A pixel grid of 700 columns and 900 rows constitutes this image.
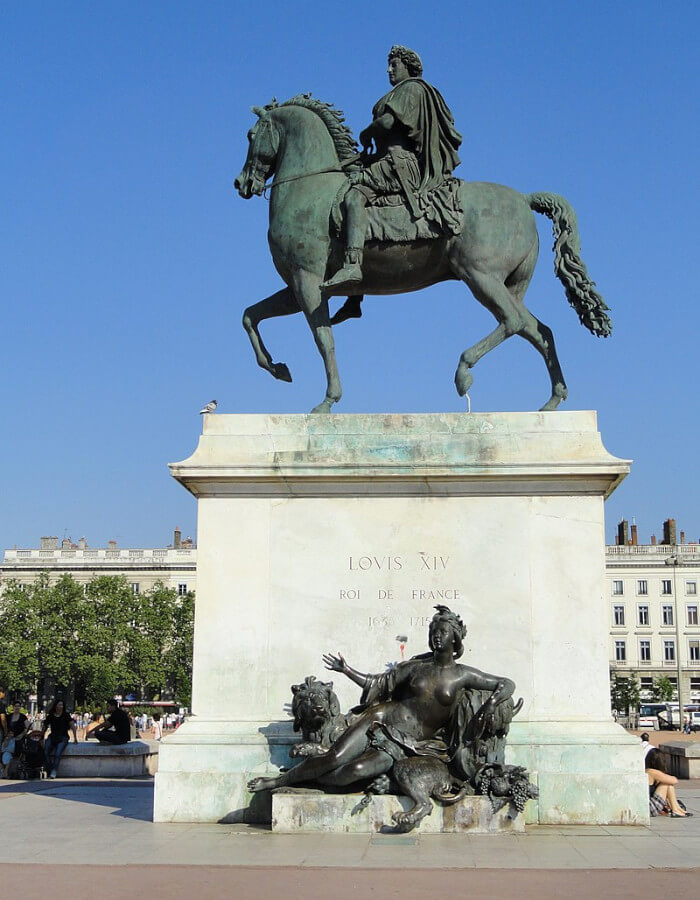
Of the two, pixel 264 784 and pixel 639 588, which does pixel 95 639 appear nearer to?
pixel 639 588

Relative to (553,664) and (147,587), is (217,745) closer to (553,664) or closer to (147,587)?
(553,664)

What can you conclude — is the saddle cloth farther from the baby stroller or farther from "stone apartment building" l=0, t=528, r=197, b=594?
"stone apartment building" l=0, t=528, r=197, b=594

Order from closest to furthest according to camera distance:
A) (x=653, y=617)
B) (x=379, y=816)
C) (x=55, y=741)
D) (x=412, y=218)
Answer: (x=379, y=816)
(x=412, y=218)
(x=55, y=741)
(x=653, y=617)

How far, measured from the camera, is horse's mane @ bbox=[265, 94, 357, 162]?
1408 centimetres

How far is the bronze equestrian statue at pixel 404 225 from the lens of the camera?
44.0 feet

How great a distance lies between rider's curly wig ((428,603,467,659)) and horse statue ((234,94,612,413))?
3.12 metres

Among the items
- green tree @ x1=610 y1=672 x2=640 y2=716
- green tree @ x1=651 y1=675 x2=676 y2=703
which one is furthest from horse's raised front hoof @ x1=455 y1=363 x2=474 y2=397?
green tree @ x1=651 y1=675 x2=676 y2=703

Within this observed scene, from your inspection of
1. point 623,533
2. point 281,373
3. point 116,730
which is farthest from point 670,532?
point 281,373

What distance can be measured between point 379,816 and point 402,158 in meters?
7.38

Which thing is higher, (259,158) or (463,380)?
(259,158)

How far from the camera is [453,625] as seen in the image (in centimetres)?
1117

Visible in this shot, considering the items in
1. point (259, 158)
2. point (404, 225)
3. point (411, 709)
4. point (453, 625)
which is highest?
point (259, 158)

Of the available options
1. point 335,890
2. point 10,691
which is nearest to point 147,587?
point 10,691

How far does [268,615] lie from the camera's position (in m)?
12.5
